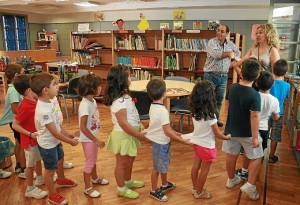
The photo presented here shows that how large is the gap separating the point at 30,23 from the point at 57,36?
1.25 m

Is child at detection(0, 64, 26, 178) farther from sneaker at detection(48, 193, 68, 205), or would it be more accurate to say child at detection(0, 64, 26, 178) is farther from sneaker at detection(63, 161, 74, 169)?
sneaker at detection(48, 193, 68, 205)

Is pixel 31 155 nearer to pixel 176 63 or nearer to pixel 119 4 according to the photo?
pixel 176 63

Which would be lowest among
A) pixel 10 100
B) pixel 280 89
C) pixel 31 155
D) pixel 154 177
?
pixel 154 177

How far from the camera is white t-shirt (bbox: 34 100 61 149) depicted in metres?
2.11

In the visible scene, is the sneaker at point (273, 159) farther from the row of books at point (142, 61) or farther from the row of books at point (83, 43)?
the row of books at point (83, 43)

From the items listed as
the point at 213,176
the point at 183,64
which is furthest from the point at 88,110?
the point at 183,64

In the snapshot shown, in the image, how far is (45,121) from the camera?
82.9 inches

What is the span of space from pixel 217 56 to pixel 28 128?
299 cm

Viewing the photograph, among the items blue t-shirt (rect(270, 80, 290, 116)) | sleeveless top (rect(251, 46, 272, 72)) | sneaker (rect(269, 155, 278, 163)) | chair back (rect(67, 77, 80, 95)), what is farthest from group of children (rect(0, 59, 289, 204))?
chair back (rect(67, 77, 80, 95))

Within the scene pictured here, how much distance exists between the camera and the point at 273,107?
8.00 feet

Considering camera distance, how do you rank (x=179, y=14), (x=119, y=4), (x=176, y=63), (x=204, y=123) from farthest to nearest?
(x=119, y=4) → (x=179, y=14) → (x=176, y=63) → (x=204, y=123)

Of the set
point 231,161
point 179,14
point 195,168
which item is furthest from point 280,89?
point 179,14

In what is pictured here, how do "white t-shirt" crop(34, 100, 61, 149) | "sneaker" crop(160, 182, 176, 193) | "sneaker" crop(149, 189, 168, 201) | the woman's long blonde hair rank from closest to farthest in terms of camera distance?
1. "white t-shirt" crop(34, 100, 61, 149)
2. "sneaker" crop(149, 189, 168, 201)
3. "sneaker" crop(160, 182, 176, 193)
4. the woman's long blonde hair

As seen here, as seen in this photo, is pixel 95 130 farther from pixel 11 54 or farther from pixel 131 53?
pixel 11 54
